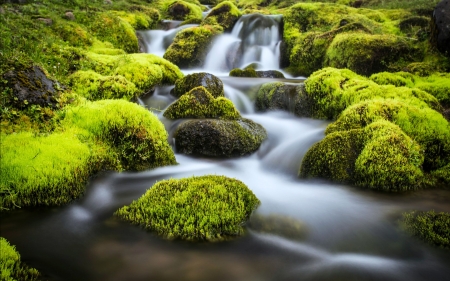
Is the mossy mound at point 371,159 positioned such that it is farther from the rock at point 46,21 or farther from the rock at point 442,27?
the rock at point 46,21

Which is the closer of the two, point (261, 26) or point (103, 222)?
point (103, 222)

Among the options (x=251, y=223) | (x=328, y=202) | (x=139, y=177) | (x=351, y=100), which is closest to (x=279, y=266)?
(x=251, y=223)

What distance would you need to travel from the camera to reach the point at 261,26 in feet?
55.2

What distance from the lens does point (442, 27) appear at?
364 inches

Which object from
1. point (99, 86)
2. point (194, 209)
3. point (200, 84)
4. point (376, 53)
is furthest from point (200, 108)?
point (376, 53)

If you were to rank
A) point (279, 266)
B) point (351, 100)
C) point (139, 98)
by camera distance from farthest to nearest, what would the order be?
point (139, 98)
point (351, 100)
point (279, 266)

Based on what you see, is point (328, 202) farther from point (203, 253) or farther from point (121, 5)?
point (121, 5)

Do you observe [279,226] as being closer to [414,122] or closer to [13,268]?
[13,268]

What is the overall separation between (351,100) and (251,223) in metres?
5.13

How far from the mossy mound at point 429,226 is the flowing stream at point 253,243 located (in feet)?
0.45

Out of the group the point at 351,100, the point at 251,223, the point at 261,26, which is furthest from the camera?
the point at 261,26

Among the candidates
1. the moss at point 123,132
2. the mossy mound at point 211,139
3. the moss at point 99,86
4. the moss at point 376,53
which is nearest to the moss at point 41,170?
the moss at point 123,132

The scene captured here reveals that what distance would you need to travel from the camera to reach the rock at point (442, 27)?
29.8 feet

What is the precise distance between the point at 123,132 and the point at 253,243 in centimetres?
320
